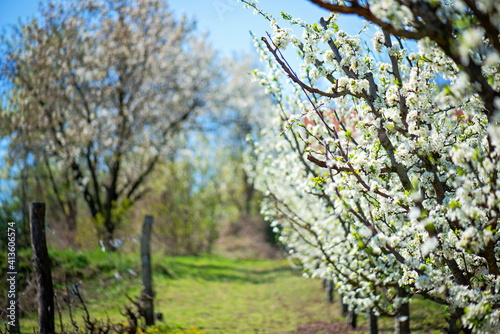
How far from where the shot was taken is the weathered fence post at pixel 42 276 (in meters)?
4.41

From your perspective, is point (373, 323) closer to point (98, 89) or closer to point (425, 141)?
point (425, 141)

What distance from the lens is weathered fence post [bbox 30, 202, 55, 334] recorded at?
4.41m

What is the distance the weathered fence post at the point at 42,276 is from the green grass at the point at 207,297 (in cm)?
135

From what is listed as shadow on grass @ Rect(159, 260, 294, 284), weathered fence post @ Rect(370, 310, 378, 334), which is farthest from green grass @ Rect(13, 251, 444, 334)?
weathered fence post @ Rect(370, 310, 378, 334)

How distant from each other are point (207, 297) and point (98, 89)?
25.3ft

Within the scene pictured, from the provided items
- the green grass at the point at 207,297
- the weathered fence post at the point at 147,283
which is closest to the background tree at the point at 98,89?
the green grass at the point at 207,297

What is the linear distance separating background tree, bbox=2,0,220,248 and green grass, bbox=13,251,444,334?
235 centimetres

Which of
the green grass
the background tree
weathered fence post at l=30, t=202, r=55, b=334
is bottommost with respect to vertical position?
the green grass

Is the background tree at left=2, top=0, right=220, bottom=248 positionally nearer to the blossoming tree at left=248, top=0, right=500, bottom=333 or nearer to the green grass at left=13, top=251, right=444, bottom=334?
the green grass at left=13, top=251, right=444, bottom=334

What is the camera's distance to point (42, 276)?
4434mm

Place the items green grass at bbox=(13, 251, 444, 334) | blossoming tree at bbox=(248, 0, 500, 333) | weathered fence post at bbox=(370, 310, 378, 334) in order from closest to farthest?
blossoming tree at bbox=(248, 0, 500, 333) < weathered fence post at bbox=(370, 310, 378, 334) < green grass at bbox=(13, 251, 444, 334)

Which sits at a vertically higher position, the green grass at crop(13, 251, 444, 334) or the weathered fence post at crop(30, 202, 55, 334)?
the weathered fence post at crop(30, 202, 55, 334)


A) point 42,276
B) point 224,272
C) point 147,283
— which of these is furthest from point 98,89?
point 42,276

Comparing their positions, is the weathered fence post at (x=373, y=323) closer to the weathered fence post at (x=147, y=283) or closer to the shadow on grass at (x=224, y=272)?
the weathered fence post at (x=147, y=283)
